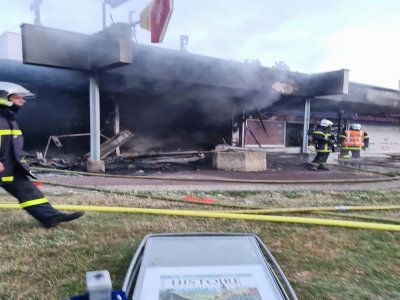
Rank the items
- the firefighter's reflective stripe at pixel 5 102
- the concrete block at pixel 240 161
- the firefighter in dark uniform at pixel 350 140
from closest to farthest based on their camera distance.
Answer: the firefighter's reflective stripe at pixel 5 102 < the concrete block at pixel 240 161 < the firefighter in dark uniform at pixel 350 140

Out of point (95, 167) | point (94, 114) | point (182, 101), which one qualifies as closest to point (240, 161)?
point (95, 167)

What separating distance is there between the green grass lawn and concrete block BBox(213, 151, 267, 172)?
3.89m

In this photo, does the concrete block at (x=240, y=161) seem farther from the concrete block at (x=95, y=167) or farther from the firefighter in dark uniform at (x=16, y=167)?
the firefighter in dark uniform at (x=16, y=167)

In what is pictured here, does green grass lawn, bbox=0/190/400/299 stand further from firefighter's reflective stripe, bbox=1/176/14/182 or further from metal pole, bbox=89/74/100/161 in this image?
metal pole, bbox=89/74/100/161

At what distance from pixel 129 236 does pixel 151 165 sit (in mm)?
5977

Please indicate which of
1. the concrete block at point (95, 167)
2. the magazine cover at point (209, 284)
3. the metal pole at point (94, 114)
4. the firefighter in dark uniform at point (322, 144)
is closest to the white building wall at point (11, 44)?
the metal pole at point (94, 114)

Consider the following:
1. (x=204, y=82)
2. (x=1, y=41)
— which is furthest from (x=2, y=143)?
(x=1, y=41)

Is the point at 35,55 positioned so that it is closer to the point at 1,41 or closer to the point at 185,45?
the point at 185,45

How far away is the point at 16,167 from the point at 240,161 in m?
5.39

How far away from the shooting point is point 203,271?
149 centimetres

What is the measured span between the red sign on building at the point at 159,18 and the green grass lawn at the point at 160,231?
418 cm

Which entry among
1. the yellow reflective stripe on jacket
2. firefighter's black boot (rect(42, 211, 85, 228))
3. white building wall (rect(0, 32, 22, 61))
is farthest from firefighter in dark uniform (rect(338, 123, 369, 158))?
white building wall (rect(0, 32, 22, 61))

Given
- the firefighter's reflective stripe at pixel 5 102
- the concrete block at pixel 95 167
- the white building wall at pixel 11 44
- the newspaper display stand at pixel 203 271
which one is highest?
the white building wall at pixel 11 44

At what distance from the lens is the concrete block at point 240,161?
7.49 metres
